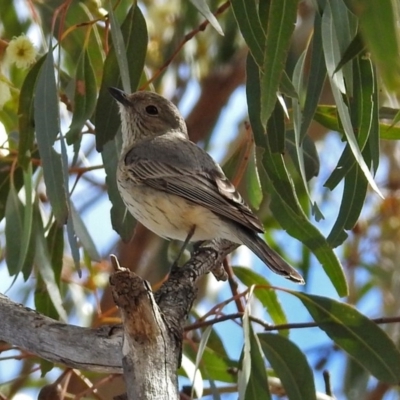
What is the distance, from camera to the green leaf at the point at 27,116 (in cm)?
315

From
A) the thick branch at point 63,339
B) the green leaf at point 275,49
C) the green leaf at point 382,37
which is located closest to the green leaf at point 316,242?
the thick branch at point 63,339

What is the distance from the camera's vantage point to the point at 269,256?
298 centimetres

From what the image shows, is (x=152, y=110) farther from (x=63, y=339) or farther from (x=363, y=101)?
(x=63, y=339)

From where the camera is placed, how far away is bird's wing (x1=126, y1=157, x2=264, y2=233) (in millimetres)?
3186

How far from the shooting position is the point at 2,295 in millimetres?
2609

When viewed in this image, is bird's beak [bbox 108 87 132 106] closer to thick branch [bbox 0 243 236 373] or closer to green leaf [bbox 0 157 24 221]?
green leaf [bbox 0 157 24 221]

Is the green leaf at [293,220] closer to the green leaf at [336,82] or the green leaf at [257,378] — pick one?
the green leaf at [257,378]

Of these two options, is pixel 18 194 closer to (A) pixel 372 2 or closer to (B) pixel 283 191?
(B) pixel 283 191

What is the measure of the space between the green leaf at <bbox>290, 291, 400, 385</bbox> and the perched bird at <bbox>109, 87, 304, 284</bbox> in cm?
41

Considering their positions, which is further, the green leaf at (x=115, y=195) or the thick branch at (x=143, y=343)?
the green leaf at (x=115, y=195)

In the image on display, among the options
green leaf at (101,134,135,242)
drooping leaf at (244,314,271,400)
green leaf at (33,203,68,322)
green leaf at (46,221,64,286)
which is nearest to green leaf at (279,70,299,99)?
drooping leaf at (244,314,271,400)

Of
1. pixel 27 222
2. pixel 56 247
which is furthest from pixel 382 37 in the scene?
pixel 56 247

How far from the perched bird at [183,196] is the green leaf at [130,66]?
42 mm

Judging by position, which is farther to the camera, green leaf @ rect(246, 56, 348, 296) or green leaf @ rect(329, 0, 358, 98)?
green leaf @ rect(246, 56, 348, 296)
